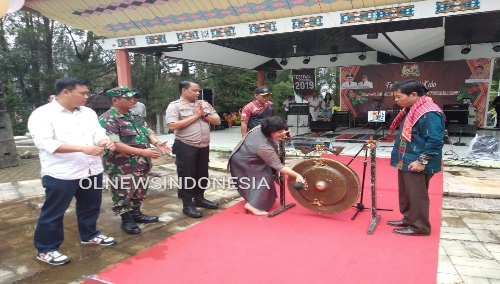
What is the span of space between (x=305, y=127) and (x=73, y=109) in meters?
7.80

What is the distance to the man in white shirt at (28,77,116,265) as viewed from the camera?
2184mm

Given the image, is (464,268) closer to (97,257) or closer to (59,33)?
(97,257)

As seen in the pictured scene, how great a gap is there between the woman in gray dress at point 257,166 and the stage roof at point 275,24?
11.6 feet

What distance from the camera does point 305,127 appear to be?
961 cm

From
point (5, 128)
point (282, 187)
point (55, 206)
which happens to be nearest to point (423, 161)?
point (282, 187)

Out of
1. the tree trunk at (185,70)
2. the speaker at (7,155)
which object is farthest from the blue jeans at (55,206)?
the tree trunk at (185,70)

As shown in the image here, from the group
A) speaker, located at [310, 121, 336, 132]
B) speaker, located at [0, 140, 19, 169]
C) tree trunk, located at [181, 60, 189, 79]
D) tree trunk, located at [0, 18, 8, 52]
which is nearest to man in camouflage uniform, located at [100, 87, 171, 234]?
speaker, located at [0, 140, 19, 169]

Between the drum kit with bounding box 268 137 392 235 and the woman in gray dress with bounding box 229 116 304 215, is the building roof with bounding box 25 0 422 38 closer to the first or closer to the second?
the woman in gray dress with bounding box 229 116 304 215

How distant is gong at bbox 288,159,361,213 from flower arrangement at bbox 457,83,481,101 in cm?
982

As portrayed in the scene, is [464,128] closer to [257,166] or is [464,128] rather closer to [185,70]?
[257,166]

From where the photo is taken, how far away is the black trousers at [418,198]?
8.49ft

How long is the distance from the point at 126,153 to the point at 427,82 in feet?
36.7

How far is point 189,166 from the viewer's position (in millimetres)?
3238

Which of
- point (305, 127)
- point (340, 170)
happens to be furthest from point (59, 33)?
point (340, 170)
